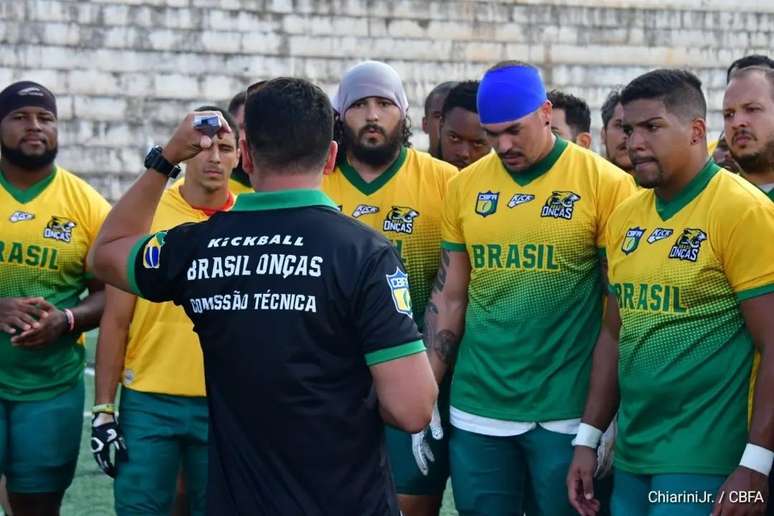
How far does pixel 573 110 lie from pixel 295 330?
418 cm

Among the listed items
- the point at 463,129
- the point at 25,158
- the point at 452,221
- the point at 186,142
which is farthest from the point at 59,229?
the point at 186,142

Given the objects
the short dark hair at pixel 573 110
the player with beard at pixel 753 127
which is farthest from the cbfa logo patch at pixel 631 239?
the short dark hair at pixel 573 110

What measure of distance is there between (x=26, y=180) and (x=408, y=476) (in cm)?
233

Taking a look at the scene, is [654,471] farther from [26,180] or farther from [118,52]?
[118,52]

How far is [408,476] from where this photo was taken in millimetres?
6457

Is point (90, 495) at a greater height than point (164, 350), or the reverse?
point (164, 350)

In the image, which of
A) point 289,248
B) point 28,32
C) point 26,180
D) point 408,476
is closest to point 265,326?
point 289,248

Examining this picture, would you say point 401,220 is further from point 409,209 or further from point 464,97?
point 464,97

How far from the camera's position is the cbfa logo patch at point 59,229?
667 centimetres

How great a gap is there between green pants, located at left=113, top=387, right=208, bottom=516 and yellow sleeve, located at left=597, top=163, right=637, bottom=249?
6.12 ft

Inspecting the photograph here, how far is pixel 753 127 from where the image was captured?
5488mm

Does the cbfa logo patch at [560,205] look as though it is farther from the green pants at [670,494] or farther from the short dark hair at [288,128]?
Answer: the short dark hair at [288,128]

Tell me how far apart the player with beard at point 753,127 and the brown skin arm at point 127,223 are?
2288 mm

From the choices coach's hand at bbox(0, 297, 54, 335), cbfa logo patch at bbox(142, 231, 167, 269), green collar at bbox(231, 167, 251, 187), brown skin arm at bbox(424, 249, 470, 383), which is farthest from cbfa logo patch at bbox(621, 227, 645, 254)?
coach's hand at bbox(0, 297, 54, 335)
